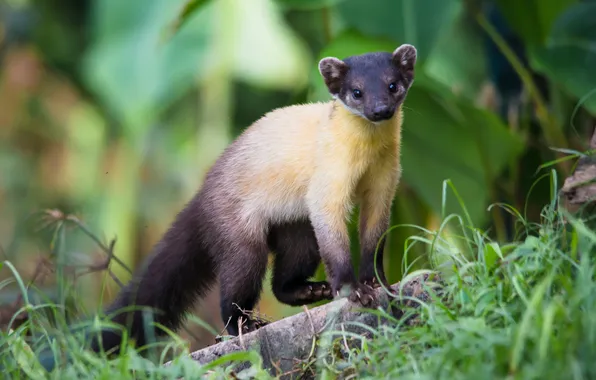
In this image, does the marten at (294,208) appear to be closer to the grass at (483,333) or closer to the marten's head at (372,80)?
the marten's head at (372,80)

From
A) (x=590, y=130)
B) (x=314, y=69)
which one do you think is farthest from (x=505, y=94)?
(x=314, y=69)

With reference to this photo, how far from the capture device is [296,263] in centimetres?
482

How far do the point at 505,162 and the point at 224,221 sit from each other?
2.11 m

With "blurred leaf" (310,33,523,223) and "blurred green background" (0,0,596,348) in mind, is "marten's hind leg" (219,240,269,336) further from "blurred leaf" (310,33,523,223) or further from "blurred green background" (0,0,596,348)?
"blurred leaf" (310,33,523,223)

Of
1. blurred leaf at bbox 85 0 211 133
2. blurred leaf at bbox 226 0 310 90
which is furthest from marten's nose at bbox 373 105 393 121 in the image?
blurred leaf at bbox 226 0 310 90

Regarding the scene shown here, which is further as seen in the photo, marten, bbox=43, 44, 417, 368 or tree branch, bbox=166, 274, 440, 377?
marten, bbox=43, 44, 417, 368

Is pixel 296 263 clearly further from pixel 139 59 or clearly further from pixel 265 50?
pixel 265 50

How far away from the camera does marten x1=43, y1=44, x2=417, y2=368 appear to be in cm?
429

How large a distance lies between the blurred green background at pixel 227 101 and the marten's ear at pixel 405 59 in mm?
768

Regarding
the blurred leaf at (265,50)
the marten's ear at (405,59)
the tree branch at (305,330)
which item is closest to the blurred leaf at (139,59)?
the blurred leaf at (265,50)

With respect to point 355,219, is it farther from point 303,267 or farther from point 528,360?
point 528,360

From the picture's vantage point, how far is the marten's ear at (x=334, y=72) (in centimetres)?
436

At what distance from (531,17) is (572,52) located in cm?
38

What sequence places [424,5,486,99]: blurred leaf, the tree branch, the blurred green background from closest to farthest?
the tree branch, the blurred green background, [424,5,486,99]: blurred leaf
